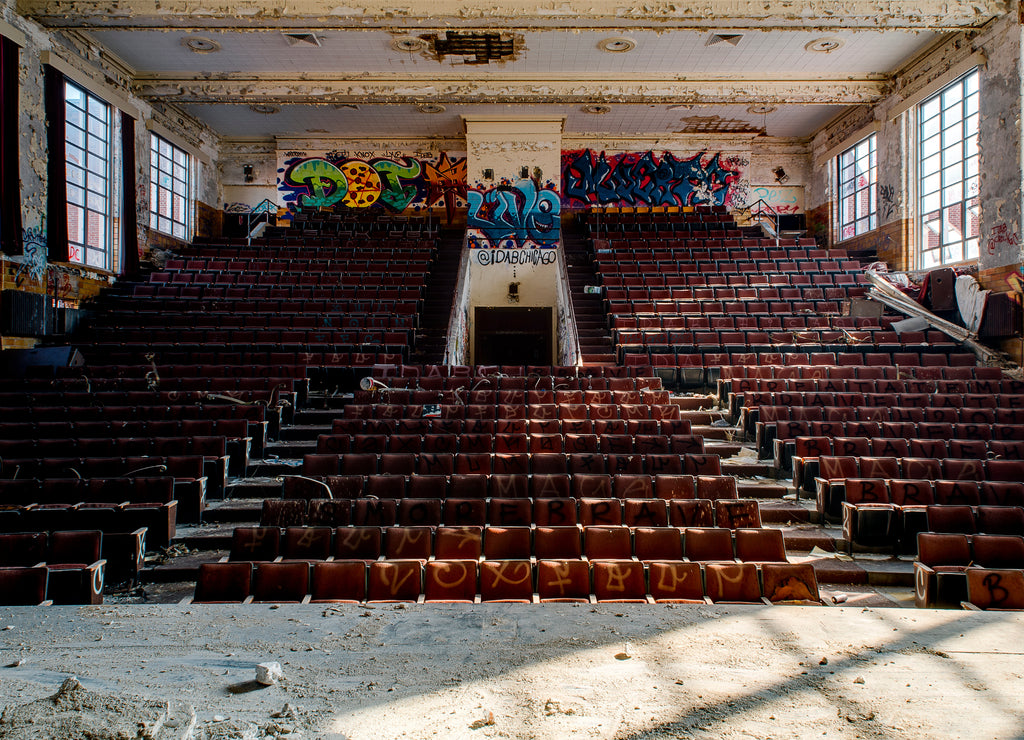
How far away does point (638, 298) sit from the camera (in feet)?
30.7

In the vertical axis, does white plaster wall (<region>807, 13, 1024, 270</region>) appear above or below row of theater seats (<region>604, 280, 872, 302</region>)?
above

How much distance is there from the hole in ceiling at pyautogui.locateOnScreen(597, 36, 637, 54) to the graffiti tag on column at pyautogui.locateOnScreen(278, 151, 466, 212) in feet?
15.8

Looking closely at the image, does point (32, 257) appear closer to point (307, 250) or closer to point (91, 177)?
point (91, 177)

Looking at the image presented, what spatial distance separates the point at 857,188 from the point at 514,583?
11928 millimetres

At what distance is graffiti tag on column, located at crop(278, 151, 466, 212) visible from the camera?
549 inches

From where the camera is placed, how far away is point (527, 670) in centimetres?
236

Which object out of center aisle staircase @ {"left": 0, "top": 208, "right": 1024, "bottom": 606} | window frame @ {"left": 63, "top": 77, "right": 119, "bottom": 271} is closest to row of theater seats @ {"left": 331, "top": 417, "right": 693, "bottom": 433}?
center aisle staircase @ {"left": 0, "top": 208, "right": 1024, "bottom": 606}

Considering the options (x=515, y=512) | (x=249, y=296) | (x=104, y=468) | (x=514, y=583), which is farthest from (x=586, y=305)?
(x=514, y=583)

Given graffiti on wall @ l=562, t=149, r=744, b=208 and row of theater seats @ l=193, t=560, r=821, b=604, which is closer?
row of theater seats @ l=193, t=560, r=821, b=604

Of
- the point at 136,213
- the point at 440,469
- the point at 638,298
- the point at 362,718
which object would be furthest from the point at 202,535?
the point at 136,213

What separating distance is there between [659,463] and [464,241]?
28.2 ft

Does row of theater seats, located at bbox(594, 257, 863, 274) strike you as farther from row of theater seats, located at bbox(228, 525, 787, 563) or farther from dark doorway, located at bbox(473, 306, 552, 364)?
row of theater seats, located at bbox(228, 525, 787, 563)

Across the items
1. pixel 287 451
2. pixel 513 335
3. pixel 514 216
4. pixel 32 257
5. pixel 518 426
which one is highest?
pixel 514 216

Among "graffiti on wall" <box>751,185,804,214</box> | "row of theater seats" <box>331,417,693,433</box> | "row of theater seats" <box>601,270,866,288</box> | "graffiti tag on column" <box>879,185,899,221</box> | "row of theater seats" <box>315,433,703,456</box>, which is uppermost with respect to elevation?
"graffiti on wall" <box>751,185,804,214</box>
